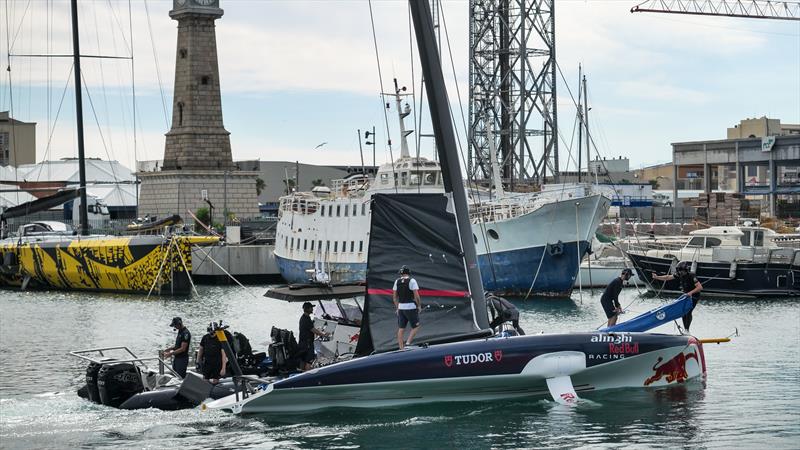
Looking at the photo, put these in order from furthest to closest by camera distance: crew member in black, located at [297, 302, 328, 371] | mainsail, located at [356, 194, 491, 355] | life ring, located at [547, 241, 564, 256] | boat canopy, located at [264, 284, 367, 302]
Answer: life ring, located at [547, 241, 564, 256], boat canopy, located at [264, 284, 367, 302], crew member in black, located at [297, 302, 328, 371], mainsail, located at [356, 194, 491, 355]

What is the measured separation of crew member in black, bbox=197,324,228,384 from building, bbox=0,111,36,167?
435 ft

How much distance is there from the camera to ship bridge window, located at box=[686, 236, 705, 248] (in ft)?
185

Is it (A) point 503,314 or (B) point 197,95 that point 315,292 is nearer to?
(A) point 503,314

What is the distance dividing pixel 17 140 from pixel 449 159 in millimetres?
137827

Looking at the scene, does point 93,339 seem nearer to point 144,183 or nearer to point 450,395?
point 450,395

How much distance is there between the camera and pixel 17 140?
6038 inches

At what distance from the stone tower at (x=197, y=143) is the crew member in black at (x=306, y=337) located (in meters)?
65.3

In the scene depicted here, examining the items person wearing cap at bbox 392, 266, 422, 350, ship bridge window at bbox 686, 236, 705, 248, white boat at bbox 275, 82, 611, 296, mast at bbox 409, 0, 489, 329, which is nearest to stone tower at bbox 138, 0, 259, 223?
white boat at bbox 275, 82, 611, 296

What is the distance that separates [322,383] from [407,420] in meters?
1.77

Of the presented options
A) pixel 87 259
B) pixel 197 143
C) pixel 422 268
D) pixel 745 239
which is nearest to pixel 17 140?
pixel 197 143

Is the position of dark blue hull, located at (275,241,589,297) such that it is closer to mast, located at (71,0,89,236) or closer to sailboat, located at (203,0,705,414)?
mast, located at (71,0,89,236)

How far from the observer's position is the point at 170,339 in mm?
39719

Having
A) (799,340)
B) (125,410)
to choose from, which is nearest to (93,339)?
(125,410)

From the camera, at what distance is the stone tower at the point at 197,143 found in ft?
291
